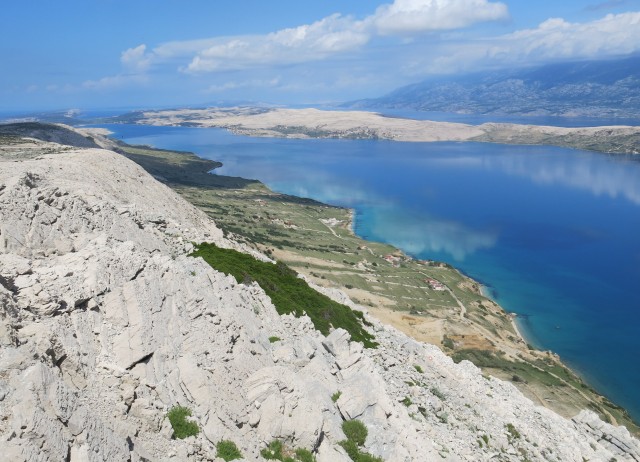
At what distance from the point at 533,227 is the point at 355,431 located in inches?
3929

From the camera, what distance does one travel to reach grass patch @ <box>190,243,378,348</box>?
21266 millimetres

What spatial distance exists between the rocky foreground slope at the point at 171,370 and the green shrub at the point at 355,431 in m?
0.42

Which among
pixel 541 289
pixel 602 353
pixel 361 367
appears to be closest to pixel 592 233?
pixel 541 289

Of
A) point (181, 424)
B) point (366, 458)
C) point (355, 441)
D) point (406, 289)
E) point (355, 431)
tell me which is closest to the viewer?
point (181, 424)

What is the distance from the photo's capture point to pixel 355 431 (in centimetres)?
1461

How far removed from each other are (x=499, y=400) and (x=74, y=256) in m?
19.4

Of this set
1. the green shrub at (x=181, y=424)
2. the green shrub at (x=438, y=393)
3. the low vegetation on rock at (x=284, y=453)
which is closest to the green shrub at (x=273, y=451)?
the low vegetation on rock at (x=284, y=453)

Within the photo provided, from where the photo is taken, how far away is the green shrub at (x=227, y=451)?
11.2 metres

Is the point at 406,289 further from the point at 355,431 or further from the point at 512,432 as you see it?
the point at 355,431

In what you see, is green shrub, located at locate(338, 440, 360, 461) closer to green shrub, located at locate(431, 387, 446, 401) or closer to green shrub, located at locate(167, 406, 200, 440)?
green shrub, located at locate(167, 406, 200, 440)

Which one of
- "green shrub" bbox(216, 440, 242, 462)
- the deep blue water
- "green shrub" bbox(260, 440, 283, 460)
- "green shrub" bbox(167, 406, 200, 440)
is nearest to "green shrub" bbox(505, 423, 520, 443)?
"green shrub" bbox(260, 440, 283, 460)

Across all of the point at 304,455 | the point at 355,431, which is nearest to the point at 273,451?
the point at 304,455

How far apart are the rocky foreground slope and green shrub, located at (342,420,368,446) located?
1.36ft

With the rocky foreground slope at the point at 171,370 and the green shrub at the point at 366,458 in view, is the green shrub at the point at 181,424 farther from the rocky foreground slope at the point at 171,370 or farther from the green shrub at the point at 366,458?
the green shrub at the point at 366,458
